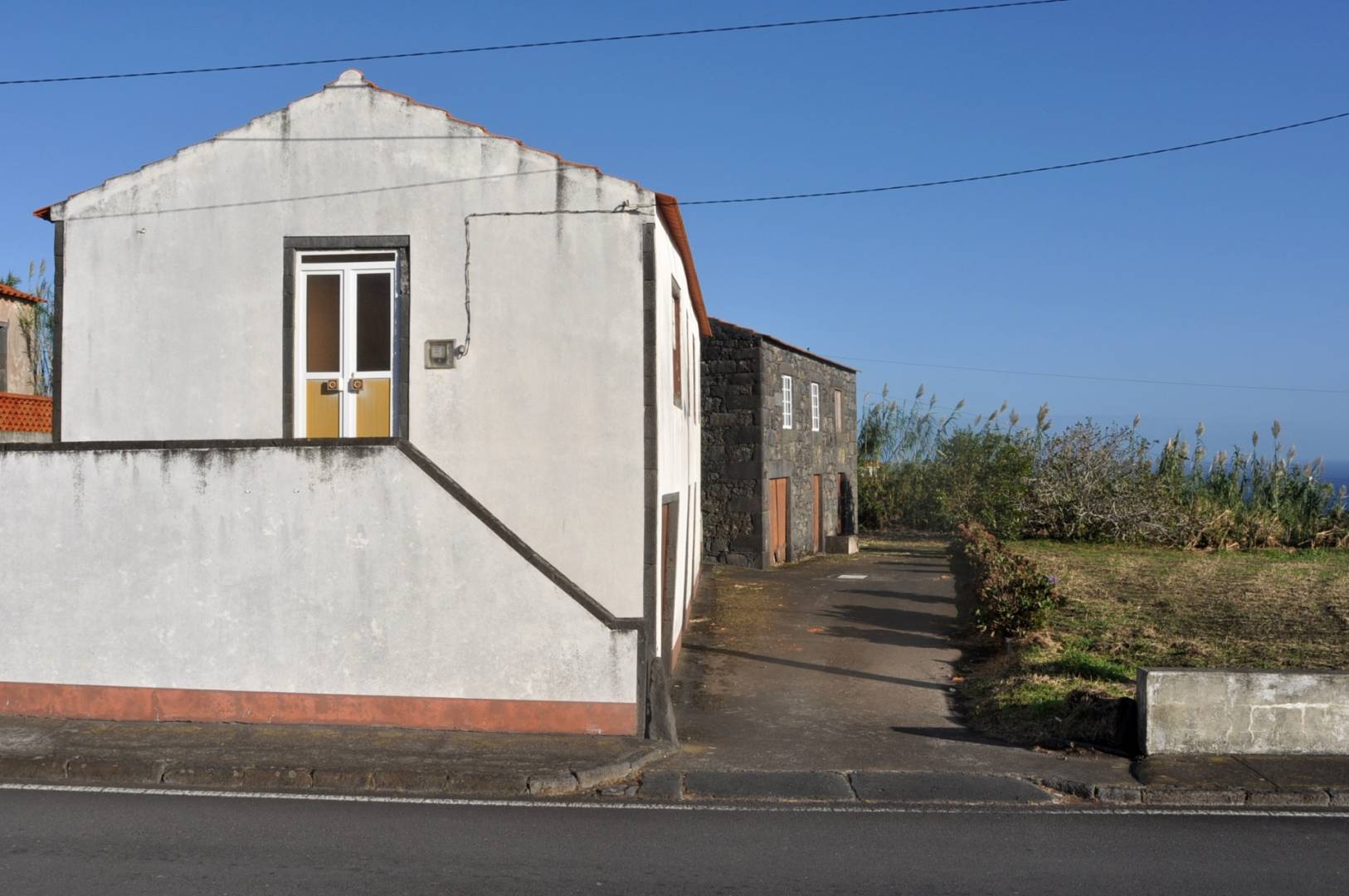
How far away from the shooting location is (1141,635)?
13.2 metres

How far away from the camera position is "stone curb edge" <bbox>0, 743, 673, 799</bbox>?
26.6 feet

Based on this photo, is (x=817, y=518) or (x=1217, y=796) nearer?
(x=1217, y=796)

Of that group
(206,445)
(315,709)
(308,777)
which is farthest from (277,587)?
(308,777)

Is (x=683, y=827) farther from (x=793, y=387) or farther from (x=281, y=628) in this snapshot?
(x=793, y=387)

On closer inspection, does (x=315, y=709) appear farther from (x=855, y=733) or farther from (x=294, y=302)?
(x=855, y=733)

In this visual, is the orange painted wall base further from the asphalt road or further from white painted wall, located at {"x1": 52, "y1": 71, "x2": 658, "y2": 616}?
the asphalt road

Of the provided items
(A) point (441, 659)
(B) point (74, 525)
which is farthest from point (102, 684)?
(A) point (441, 659)

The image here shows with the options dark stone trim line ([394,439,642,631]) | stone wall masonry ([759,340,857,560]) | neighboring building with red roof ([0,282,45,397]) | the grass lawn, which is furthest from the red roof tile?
the grass lawn

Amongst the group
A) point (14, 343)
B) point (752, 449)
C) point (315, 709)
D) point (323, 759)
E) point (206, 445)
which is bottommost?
point (323, 759)

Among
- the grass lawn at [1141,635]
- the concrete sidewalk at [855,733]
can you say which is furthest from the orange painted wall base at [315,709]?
the grass lawn at [1141,635]

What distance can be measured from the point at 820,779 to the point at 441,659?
3238mm

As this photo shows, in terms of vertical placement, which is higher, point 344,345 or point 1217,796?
point 344,345

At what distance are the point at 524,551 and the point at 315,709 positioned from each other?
2188mm

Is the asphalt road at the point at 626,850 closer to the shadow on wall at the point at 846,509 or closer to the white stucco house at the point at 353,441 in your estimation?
the white stucco house at the point at 353,441
